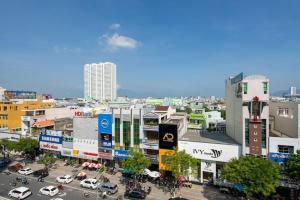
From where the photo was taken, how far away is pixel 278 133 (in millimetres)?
40844

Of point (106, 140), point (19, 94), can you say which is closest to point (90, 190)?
point (106, 140)

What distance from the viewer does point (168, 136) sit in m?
42.8

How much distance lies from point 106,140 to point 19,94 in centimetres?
6488

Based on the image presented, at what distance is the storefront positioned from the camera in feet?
127

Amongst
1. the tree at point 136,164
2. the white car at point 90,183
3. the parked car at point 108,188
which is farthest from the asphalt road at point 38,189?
the tree at point 136,164

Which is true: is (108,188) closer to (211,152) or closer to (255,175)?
(211,152)

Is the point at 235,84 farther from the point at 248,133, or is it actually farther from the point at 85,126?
the point at 85,126

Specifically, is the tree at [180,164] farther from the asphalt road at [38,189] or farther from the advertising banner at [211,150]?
the asphalt road at [38,189]

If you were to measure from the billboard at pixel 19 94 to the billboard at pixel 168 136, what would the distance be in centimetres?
7396

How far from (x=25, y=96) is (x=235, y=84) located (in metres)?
87.4

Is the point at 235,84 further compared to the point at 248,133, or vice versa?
the point at 235,84

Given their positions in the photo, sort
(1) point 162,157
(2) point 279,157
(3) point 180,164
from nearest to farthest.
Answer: (2) point 279,157, (3) point 180,164, (1) point 162,157

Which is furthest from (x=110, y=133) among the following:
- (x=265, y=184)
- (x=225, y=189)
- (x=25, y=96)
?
(x=25, y=96)

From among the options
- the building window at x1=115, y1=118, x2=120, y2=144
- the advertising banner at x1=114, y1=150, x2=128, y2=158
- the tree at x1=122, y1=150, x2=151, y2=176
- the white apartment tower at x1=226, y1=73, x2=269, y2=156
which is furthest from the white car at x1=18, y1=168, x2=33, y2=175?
the white apartment tower at x1=226, y1=73, x2=269, y2=156
